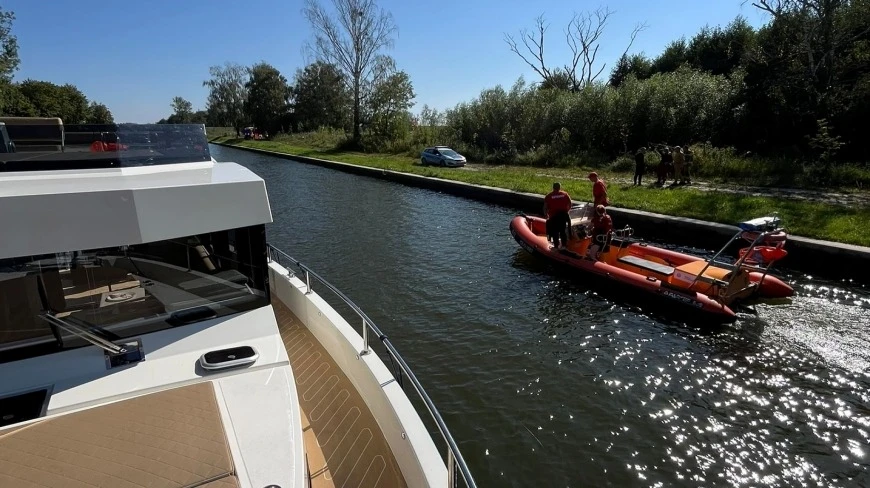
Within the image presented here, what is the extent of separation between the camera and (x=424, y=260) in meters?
12.3

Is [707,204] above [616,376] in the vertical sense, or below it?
above

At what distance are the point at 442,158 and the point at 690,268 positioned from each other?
1981 cm

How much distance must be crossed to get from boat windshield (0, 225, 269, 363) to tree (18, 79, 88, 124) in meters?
61.2

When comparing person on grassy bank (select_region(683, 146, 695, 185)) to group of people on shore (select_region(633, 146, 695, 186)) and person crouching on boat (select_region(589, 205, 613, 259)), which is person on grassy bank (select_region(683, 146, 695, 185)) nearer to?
group of people on shore (select_region(633, 146, 695, 186))

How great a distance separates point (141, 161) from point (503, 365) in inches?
207

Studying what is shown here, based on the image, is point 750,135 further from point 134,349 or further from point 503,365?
point 134,349

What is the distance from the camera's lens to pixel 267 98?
69.0 metres

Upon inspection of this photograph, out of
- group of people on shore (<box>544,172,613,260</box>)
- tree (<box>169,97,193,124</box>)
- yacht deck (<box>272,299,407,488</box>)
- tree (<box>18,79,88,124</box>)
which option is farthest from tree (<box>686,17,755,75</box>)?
tree (<box>169,97,193,124</box>)

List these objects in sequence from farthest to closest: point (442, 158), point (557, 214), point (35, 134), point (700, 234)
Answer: point (442, 158) → point (700, 234) → point (557, 214) → point (35, 134)

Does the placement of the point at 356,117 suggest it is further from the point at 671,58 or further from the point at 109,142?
the point at 109,142

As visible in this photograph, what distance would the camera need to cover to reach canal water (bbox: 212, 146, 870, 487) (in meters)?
5.36

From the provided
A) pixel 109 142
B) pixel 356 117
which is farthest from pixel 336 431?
pixel 356 117

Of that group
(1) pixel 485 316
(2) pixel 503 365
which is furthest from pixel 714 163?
(2) pixel 503 365

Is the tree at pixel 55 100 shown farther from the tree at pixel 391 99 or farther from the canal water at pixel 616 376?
the canal water at pixel 616 376
